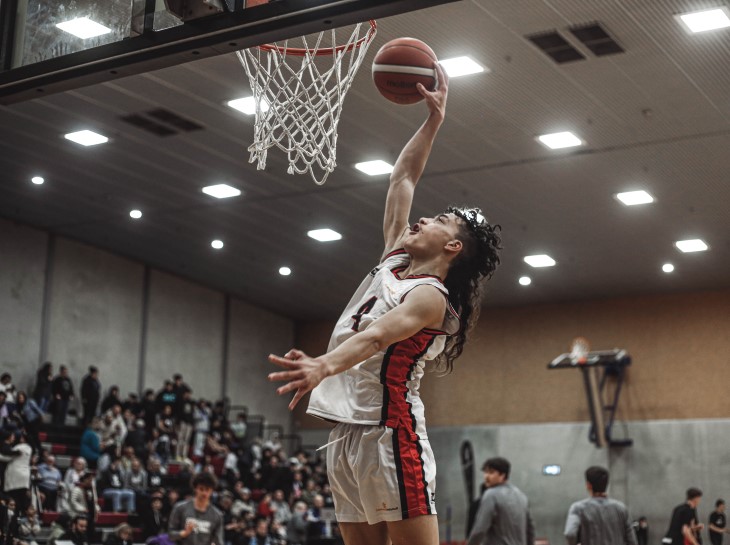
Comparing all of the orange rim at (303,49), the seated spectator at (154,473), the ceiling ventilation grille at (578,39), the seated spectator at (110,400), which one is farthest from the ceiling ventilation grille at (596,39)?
the seated spectator at (110,400)

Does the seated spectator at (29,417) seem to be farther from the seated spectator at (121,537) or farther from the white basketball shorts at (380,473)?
the white basketball shorts at (380,473)

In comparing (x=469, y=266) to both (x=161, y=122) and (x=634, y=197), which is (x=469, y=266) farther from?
(x=634, y=197)

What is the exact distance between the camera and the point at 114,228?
20547 mm

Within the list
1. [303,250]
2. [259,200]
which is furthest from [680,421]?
[259,200]

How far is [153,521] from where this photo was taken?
1598 cm

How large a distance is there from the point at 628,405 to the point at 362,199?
874 cm

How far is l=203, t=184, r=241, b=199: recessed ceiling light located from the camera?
57.5 ft

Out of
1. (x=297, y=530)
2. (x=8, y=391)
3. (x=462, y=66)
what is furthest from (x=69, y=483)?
(x=462, y=66)

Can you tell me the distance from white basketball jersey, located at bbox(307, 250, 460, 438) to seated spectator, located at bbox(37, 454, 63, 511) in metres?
12.7

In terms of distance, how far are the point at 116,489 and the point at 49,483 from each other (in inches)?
65.7

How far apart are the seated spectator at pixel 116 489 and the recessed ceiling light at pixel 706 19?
1166 centimetres

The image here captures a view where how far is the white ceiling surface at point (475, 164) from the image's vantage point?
39.2 feet

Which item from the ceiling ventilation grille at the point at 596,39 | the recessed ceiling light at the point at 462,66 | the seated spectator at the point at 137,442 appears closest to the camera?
the ceiling ventilation grille at the point at 596,39

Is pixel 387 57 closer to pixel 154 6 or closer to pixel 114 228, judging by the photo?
pixel 154 6
